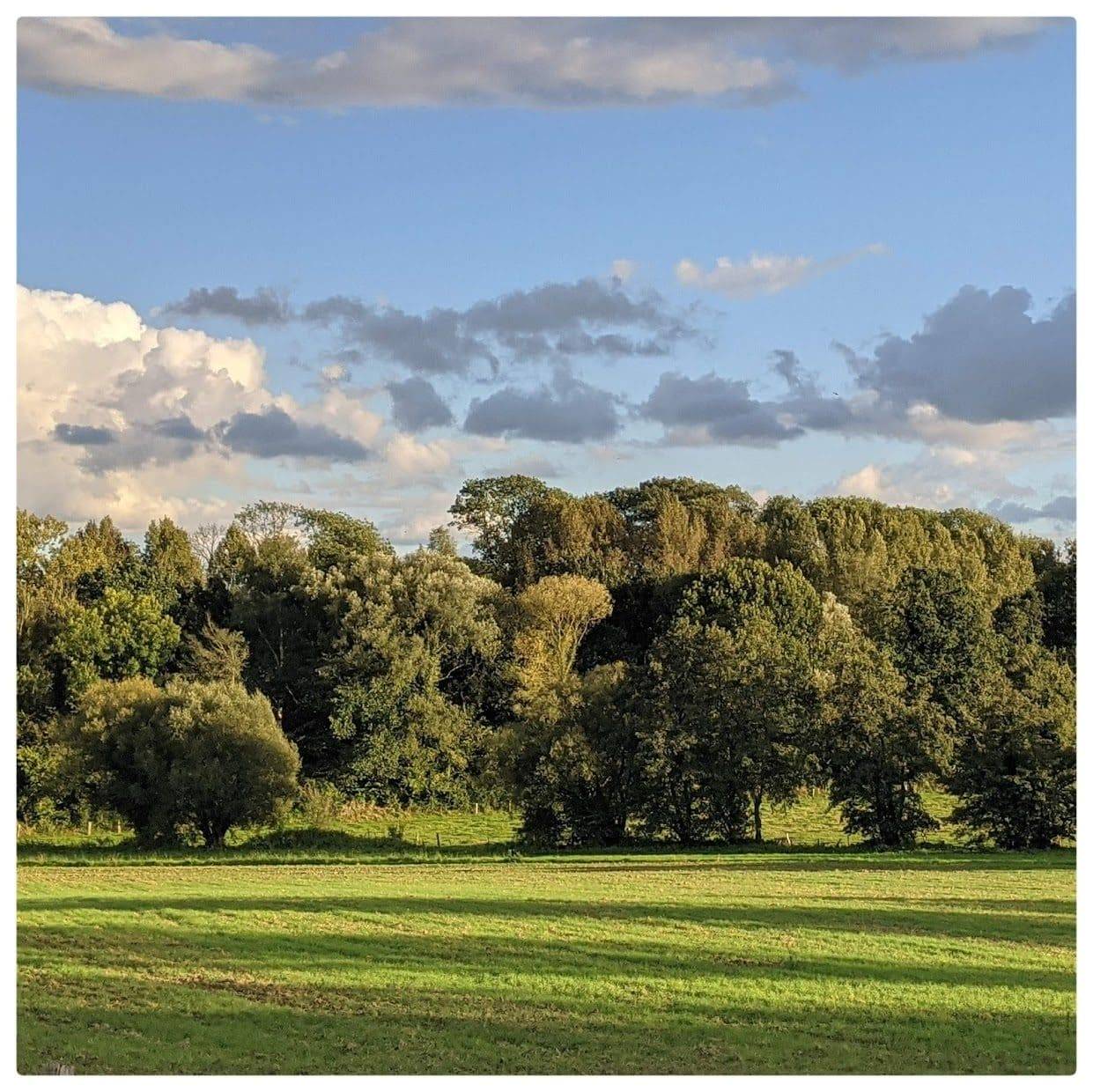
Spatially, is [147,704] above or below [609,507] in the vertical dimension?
below

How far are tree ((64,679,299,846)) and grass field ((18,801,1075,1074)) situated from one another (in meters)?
13.1

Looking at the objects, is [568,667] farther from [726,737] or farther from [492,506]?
[726,737]

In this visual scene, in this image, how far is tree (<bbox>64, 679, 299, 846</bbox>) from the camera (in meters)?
43.2

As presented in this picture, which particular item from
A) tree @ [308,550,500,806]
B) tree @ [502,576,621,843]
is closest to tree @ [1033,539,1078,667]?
tree @ [308,550,500,806]

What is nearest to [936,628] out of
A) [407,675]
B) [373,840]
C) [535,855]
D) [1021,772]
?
[1021,772]

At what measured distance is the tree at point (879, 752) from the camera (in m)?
38.2

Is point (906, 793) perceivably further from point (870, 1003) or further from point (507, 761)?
point (870, 1003)

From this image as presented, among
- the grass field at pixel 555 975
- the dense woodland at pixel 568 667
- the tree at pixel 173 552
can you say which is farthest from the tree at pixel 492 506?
the grass field at pixel 555 975

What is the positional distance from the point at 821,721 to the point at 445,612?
62.2ft

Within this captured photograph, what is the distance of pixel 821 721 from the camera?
3962 cm

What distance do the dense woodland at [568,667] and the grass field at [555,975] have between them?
10172 millimetres

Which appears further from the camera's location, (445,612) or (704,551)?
(704,551)

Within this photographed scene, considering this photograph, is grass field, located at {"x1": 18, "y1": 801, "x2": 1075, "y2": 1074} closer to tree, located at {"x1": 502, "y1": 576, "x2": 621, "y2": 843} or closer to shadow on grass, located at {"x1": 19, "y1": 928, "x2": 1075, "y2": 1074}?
shadow on grass, located at {"x1": 19, "y1": 928, "x2": 1075, "y2": 1074}
